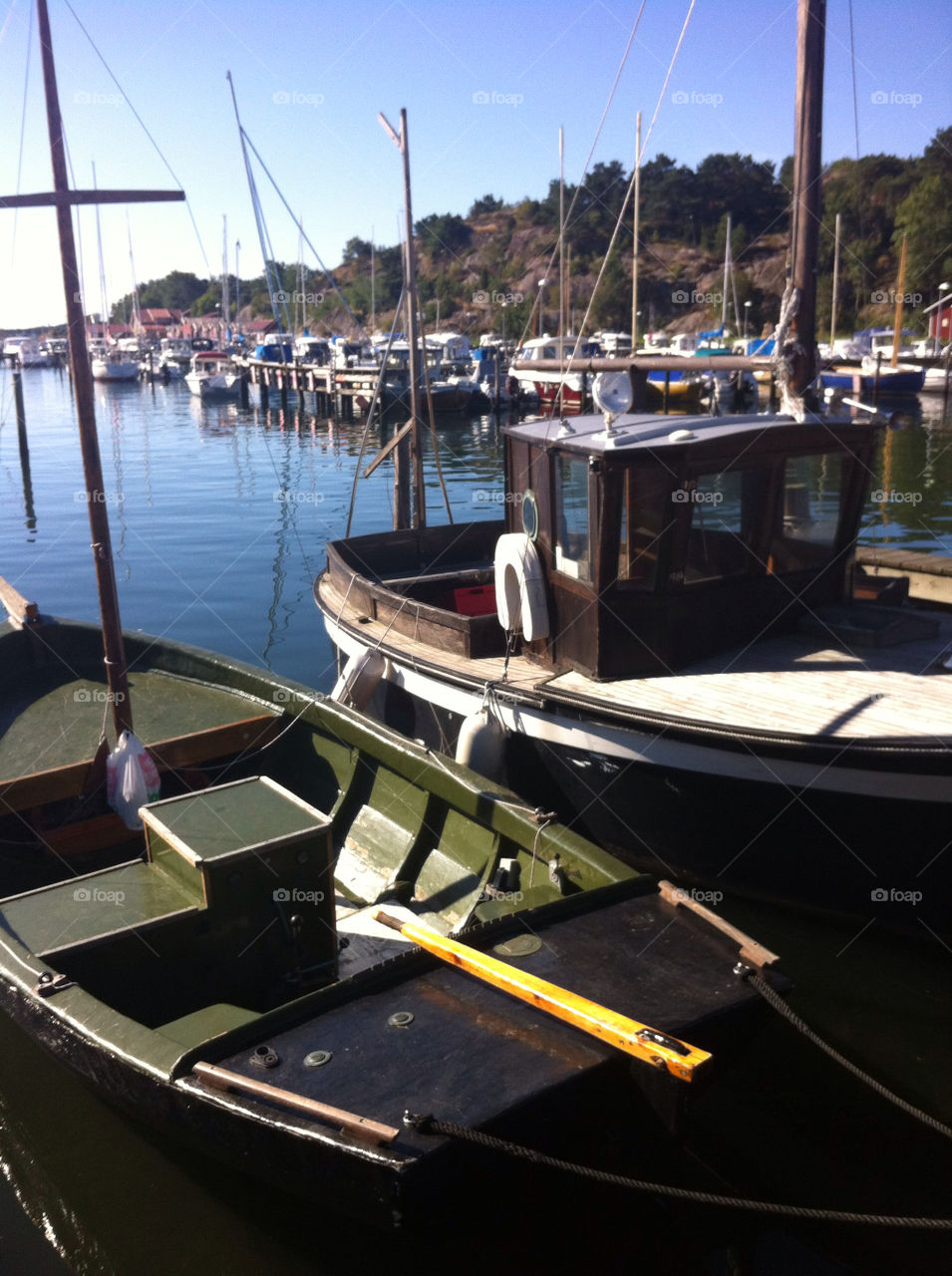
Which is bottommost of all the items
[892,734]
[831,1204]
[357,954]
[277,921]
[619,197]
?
[831,1204]

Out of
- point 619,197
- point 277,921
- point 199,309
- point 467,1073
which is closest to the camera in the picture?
point 467,1073

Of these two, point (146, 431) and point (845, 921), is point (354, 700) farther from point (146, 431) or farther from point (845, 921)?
point (146, 431)

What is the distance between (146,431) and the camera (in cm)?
5203

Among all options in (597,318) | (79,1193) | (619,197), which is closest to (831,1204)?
(79,1193)

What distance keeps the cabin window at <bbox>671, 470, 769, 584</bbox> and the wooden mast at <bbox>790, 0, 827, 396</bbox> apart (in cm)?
112

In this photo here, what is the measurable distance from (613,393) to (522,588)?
197 centimetres

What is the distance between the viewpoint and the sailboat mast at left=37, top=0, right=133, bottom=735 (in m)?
7.33

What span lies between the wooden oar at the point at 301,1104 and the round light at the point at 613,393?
6.32 meters

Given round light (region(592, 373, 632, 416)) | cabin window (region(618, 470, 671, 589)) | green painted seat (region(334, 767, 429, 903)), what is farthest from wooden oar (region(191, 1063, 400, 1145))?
round light (region(592, 373, 632, 416))

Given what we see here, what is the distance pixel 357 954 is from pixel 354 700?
4.38 metres

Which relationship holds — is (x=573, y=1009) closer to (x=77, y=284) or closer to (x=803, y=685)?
(x=803, y=685)

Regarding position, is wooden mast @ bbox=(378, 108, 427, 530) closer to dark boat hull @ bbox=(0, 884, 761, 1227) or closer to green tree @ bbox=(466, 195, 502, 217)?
dark boat hull @ bbox=(0, 884, 761, 1227)

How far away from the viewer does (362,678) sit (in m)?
11.1

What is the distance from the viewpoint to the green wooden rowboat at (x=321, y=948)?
14.8 feet
